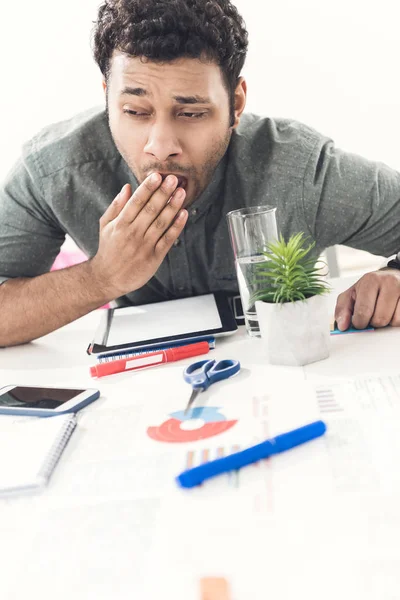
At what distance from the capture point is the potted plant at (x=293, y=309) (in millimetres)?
816

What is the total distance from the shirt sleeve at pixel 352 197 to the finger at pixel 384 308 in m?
0.33

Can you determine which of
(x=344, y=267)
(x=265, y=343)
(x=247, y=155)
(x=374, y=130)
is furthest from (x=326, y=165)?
(x=344, y=267)

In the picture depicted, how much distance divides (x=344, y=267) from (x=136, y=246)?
2.03 m

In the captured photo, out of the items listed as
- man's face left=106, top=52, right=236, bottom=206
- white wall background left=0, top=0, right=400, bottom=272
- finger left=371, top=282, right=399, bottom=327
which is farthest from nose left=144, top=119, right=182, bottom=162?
white wall background left=0, top=0, right=400, bottom=272

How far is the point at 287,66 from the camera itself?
238cm

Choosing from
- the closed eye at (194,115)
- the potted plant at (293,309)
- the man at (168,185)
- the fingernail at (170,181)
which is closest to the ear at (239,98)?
the man at (168,185)

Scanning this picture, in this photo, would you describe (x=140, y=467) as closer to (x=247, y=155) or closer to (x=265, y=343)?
(x=265, y=343)

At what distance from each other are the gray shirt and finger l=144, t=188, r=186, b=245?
0.22m

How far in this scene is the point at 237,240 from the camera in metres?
0.97

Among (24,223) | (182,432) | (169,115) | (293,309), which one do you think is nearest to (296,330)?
(293,309)

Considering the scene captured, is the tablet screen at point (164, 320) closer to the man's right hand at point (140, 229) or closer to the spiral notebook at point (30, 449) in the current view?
the man's right hand at point (140, 229)

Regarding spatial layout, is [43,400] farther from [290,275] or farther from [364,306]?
[364,306]

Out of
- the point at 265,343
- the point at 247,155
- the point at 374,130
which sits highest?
the point at 247,155

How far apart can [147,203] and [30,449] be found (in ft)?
1.72
